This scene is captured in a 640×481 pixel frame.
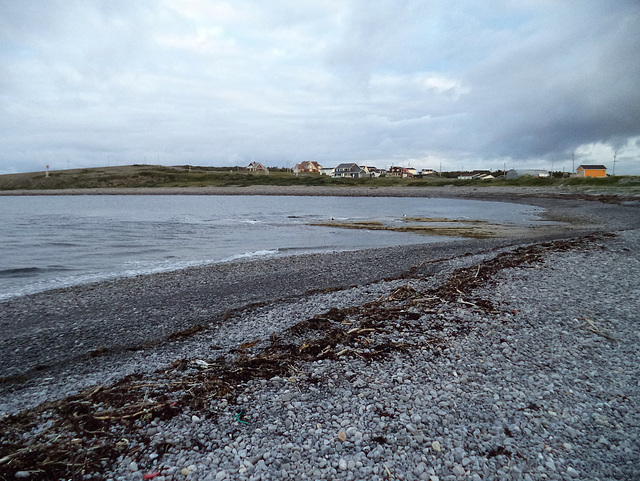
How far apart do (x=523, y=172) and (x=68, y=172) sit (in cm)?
15582

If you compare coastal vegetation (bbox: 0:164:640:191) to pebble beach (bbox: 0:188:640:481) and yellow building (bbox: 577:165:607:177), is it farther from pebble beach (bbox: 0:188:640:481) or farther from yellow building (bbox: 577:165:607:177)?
pebble beach (bbox: 0:188:640:481)

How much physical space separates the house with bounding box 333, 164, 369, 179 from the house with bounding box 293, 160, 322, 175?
22.9 metres

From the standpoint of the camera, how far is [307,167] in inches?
6654

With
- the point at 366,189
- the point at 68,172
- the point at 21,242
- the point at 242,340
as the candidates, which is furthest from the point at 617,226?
the point at 68,172

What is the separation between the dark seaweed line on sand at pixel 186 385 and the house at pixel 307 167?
161 meters

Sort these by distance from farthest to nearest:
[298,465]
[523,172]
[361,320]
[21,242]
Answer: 1. [523,172]
2. [21,242]
3. [361,320]
4. [298,465]

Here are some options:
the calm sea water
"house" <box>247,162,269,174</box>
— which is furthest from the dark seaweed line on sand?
"house" <box>247,162,269,174</box>

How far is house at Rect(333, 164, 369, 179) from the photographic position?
143 m

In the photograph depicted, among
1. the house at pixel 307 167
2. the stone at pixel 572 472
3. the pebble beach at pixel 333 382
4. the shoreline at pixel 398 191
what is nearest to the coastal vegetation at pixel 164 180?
the shoreline at pixel 398 191

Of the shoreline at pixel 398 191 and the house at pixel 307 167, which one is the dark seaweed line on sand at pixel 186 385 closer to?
the shoreline at pixel 398 191

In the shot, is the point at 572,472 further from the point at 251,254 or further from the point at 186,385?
the point at 251,254

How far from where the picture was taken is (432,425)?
15.4 feet

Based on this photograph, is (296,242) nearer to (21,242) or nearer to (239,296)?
(239,296)

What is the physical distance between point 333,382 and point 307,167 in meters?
167
